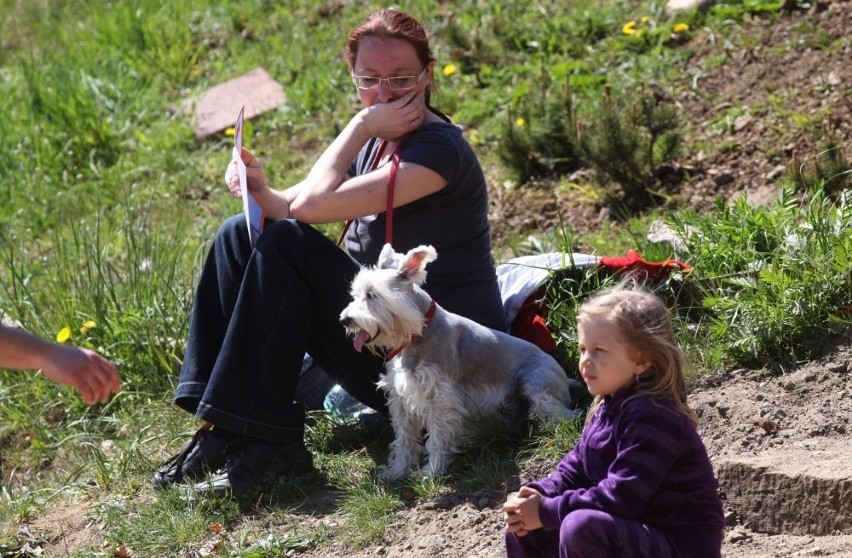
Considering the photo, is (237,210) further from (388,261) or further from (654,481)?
(654,481)

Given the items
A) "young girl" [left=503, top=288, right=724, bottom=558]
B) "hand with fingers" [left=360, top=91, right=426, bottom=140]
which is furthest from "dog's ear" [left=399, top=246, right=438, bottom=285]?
"young girl" [left=503, top=288, right=724, bottom=558]

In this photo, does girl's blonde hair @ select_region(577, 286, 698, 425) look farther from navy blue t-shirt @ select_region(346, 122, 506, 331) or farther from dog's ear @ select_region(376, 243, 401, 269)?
navy blue t-shirt @ select_region(346, 122, 506, 331)

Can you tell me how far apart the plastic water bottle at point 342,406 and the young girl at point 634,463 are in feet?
5.91

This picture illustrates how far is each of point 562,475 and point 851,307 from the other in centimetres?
172

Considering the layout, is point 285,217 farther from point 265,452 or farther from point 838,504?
point 838,504

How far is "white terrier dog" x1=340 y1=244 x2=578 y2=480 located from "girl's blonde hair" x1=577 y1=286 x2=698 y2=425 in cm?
105

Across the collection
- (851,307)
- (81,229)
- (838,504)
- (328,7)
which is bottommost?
(838,504)

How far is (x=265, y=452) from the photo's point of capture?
164 inches

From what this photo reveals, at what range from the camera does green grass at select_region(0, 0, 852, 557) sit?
13.6 feet

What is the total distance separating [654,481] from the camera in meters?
2.71

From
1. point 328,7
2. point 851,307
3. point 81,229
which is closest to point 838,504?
point 851,307

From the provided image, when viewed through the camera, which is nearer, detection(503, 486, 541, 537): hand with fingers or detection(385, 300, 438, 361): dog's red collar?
detection(503, 486, 541, 537): hand with fingers

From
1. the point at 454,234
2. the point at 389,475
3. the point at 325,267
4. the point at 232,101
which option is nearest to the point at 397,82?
the point at 454,234

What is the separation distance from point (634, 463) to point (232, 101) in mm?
6036
